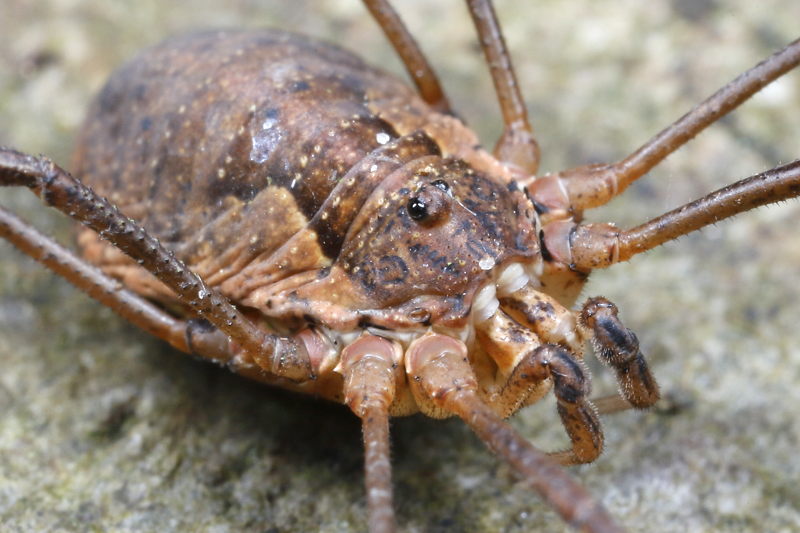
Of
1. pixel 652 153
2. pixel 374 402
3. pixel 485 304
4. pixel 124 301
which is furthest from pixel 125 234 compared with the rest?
pixel 652 153

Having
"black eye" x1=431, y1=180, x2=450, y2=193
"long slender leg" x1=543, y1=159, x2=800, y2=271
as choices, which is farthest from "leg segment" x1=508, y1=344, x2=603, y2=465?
"black eye" x1=431, y1=180, x2=450, y2=193

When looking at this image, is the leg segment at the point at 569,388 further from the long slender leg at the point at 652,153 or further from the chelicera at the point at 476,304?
the long slender leg at the point at 652,153

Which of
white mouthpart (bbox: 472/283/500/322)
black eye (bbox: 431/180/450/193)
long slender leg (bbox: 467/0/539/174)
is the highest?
long slender leg (bbox: 467/0/539/174)

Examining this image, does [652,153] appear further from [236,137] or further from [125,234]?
[125,234]

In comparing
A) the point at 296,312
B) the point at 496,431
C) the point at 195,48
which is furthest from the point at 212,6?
the point at 496,431

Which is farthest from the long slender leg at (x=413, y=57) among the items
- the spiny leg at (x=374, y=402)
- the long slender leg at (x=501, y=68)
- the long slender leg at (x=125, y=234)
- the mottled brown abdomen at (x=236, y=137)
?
the long slender leg at (x=125, y=234)

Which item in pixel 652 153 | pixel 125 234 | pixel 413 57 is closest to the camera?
pixel 125 234

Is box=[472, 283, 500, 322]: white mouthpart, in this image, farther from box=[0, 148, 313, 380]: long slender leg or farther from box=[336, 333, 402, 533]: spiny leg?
box=[0, 148, 313, 380]: long slender leg

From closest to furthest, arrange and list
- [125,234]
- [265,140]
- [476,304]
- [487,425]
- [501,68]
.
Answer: [487,425]
[125,234]
[476,304]
[265,140]
[501,68]

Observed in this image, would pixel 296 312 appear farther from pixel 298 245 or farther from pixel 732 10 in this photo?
pixel 732 10
